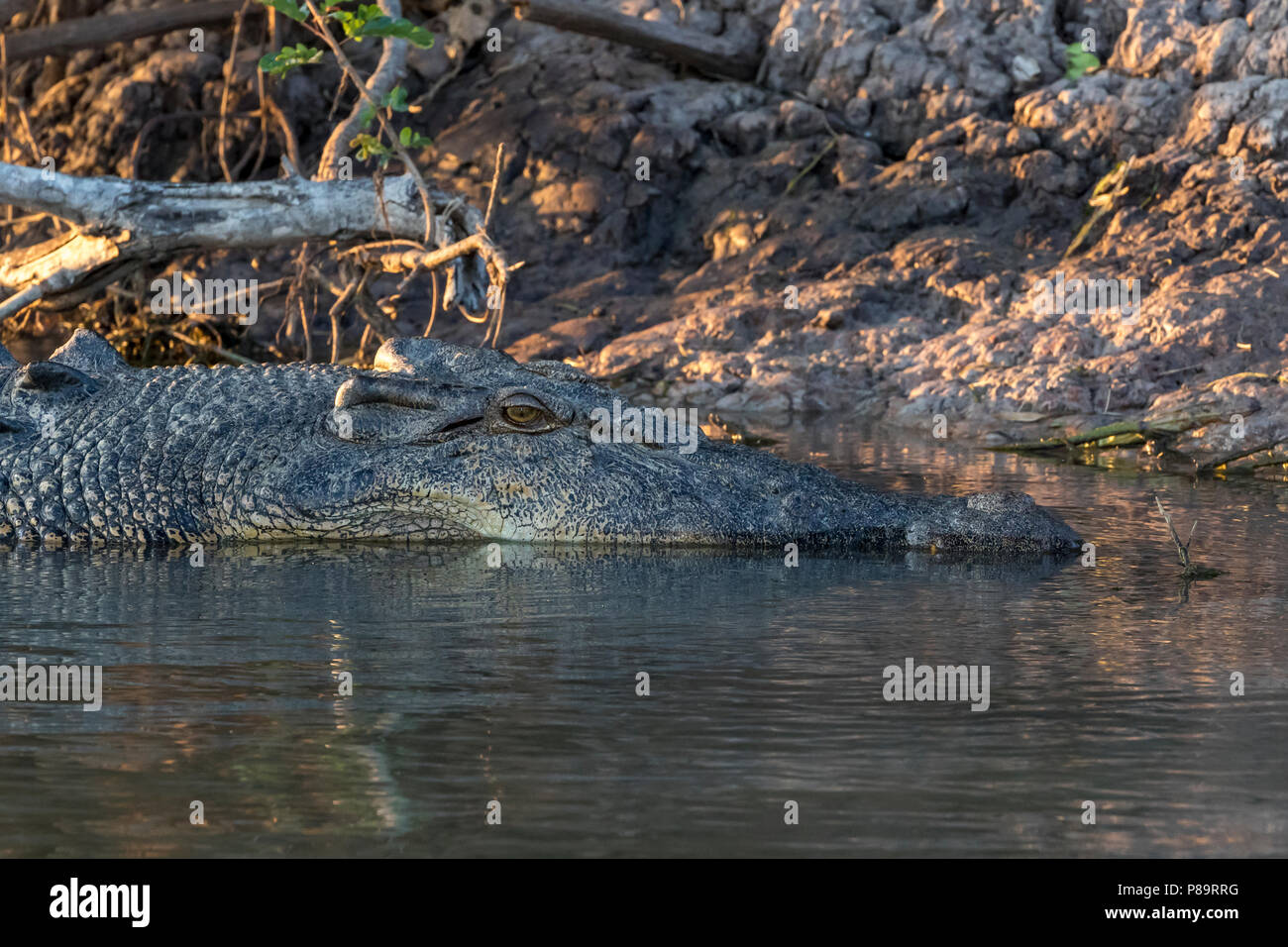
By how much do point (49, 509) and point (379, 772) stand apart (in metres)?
3.73

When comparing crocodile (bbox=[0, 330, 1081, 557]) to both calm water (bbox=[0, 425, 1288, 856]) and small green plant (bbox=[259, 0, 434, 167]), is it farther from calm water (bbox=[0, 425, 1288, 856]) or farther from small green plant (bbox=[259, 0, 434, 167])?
small green plant (bbox=[259, 0, 434, 167])

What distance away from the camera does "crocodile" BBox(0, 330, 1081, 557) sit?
6414mm

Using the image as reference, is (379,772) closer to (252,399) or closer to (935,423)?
(252,399)

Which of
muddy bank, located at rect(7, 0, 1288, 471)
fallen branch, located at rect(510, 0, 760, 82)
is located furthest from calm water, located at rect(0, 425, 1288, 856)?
fallen branch, located at rect(510, 0, 760, 82)

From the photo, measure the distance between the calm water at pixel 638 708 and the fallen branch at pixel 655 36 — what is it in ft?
26.5

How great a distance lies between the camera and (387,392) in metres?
6.73

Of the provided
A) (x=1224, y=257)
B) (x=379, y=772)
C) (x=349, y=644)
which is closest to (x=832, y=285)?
(x=1224, y=257)

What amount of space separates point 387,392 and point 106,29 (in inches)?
344

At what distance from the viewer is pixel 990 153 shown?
1236cm

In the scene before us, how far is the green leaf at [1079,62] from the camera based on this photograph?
12.4 metres

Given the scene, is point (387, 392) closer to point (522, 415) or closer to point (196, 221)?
point (522, 415)

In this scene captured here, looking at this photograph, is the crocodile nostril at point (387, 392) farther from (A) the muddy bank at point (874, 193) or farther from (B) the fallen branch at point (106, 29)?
(B) the fallen branch at point (106, 29)

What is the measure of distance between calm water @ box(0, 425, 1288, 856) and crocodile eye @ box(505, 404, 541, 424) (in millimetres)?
544

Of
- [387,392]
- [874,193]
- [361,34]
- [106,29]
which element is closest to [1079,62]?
[874,193]
